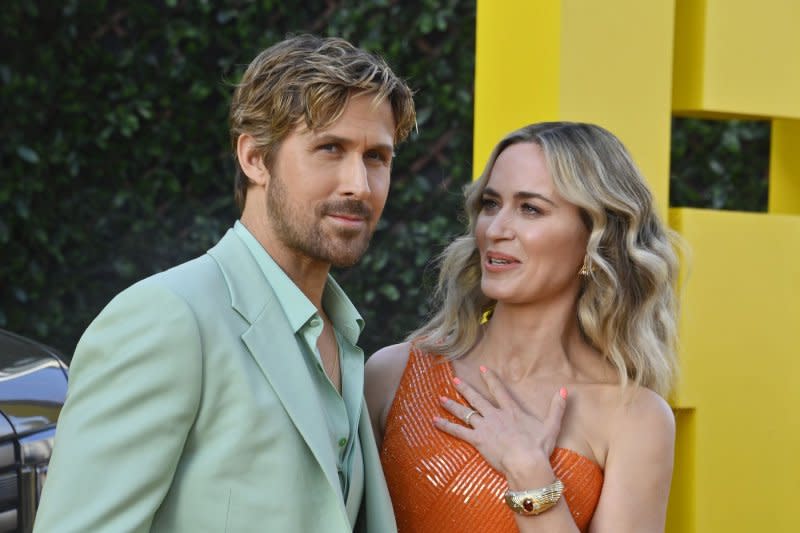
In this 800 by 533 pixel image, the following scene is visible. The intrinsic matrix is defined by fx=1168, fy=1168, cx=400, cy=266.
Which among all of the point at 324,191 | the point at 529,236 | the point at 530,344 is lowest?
the point at 530,344

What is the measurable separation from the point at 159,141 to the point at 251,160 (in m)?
3.32

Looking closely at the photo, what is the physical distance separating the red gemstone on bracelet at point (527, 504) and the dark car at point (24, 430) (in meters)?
1.07

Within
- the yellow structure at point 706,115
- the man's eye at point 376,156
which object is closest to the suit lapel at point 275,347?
the man's eye at point 376,156

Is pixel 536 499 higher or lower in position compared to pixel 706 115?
lower

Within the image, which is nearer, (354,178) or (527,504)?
(354,178)

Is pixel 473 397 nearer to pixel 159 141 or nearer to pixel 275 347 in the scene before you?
pixel 275 347

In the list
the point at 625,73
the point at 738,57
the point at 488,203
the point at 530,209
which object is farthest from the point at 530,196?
the point at 738,57

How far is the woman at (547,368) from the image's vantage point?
252 cm

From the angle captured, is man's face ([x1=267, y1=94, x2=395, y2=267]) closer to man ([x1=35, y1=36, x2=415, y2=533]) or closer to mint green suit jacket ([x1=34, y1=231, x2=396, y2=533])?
man ([x1=35, y1=36, x2=415, y2=533])

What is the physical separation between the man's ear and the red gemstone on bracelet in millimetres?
893

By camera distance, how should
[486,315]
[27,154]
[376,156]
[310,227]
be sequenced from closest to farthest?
[310,227] → [376,156] → [486,315] → [27,154]

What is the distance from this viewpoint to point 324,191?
200 cm

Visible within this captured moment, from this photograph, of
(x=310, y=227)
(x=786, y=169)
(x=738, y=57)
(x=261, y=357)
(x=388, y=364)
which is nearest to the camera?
(x=261, y=357)

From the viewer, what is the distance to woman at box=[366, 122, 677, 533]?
8.26 feet
